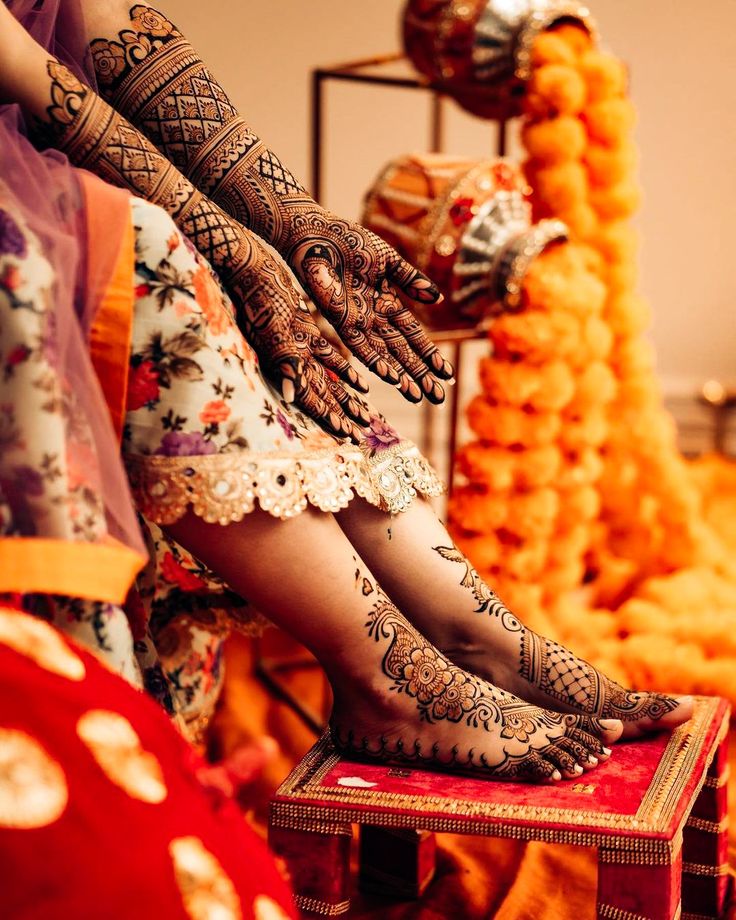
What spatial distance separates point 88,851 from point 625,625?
142 cm

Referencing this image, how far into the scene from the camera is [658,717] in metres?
1.03

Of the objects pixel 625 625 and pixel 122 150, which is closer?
pixel 122 150

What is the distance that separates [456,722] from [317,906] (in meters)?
0.18

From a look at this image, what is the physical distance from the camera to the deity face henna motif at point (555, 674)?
105 cm

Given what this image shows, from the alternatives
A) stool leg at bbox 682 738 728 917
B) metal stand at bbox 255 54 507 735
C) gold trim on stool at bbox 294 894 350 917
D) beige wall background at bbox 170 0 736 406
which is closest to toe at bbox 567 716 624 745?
stool leg at bbox 682 738 728 917

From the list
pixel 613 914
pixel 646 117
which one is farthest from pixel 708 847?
pixel 646 117

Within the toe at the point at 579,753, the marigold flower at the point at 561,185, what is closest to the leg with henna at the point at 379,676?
the toe at the point at 579,753

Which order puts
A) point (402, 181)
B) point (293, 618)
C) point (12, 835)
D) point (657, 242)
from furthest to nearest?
point (657, 242), point (402, 181), point (293, 618), point (12, 835)

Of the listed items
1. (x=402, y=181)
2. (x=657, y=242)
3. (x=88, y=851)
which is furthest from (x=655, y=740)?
(x=657, y=242)

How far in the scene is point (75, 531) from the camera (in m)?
0.75

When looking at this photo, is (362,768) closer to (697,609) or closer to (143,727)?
(143,727)

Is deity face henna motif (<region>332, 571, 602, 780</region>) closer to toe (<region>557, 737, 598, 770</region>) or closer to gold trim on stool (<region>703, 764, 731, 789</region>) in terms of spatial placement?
toe (<region>557, 737, 598, 770</region>)

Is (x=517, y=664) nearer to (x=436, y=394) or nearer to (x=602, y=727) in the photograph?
(x=602, y=727)

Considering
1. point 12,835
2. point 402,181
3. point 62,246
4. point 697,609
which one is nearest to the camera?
point 12,835
